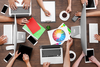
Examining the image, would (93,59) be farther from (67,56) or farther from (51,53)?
(51,53)

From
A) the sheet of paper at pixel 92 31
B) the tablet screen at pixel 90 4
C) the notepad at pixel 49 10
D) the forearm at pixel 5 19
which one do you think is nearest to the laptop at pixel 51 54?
the notepad at pixel 49 10

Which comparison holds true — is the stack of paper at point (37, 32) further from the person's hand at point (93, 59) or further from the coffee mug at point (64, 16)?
the person's hand at point (93, 59)

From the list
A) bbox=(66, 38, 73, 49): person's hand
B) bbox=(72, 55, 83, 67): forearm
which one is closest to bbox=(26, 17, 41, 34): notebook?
bbox=(66, 38, 73, 49): person's hand

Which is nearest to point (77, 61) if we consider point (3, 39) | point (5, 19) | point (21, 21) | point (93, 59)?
point (93, 59)

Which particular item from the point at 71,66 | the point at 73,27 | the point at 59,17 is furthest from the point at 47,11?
the point at 71,66

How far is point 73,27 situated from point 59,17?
25cm

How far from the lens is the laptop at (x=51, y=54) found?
1.27 meters

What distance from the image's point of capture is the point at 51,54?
1.28 m

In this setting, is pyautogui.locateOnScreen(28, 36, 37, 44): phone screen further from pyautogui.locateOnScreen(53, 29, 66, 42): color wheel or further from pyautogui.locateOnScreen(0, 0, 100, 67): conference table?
pyautogui.locateOnScreen(53, 29, 66, 42): color wheel

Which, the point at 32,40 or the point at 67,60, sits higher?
the point at 32,40

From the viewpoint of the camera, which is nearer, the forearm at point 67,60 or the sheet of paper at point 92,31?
the forearm at point 67,60

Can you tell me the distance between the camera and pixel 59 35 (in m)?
1.33

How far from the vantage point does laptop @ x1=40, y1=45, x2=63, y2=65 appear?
127 centimetres

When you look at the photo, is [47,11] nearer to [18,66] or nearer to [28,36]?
[28,36]
